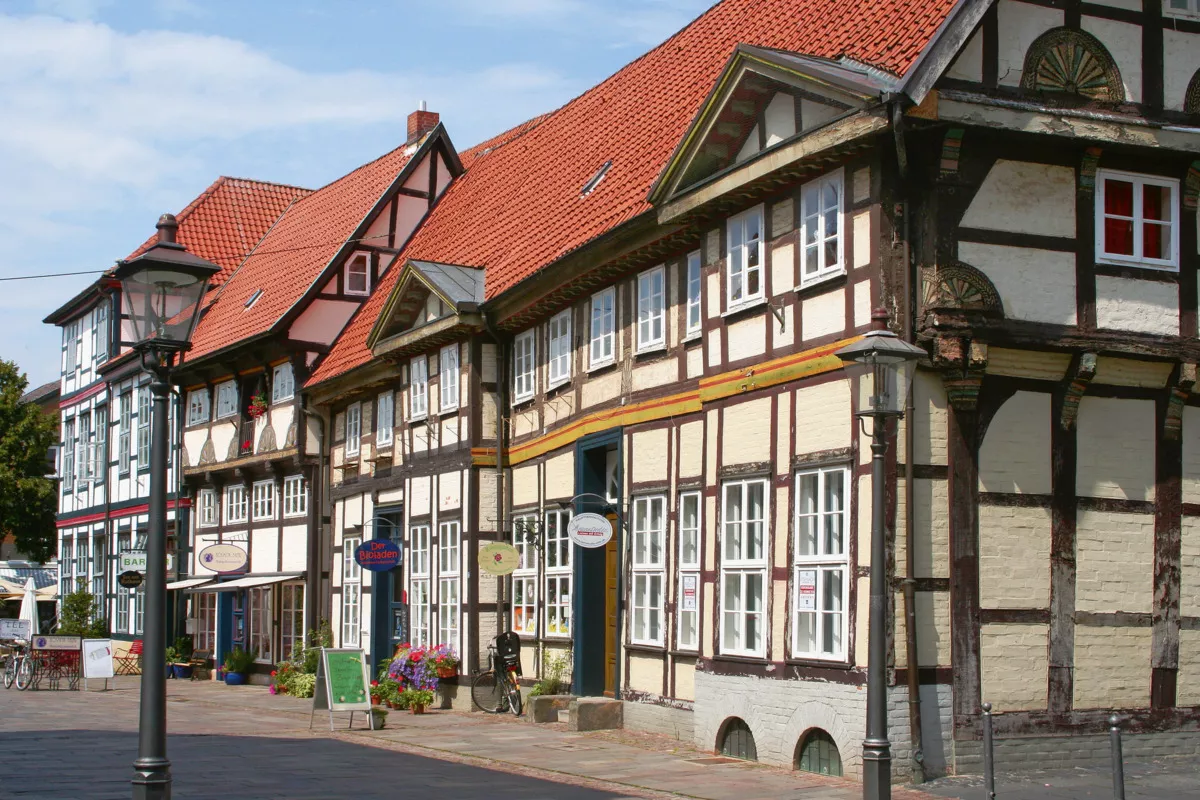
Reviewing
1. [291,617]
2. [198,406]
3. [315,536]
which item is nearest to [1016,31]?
[315,536]

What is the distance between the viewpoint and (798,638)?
1552cm

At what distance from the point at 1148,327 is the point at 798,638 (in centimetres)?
461

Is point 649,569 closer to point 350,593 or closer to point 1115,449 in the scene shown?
point 1115,449

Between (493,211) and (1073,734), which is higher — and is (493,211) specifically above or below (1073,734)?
above

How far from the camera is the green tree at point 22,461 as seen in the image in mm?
53906

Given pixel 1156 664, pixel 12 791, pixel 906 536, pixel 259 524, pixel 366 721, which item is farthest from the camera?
pixel 259 524

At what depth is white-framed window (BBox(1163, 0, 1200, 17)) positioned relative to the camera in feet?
51.7

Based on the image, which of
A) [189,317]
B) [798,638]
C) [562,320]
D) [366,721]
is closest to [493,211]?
[562,320]

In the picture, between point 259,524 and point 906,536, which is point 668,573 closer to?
point 906,536

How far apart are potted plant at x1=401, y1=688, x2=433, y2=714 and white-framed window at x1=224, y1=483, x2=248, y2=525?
12623 mm

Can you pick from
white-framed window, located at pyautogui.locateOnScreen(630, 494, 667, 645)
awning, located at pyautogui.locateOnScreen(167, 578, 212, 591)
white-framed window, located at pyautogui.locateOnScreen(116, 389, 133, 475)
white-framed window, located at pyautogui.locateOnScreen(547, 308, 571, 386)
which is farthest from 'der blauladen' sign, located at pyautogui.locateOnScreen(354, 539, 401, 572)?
white-framed window, located at pyautogui.locateOnScreen(116, 389, 133, 475)

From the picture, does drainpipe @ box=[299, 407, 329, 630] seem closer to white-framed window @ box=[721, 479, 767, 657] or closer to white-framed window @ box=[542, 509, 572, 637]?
white-framed window @ box=[542, 509, 572, 637]

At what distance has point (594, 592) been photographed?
21.6 metres

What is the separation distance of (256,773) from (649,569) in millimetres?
5763
